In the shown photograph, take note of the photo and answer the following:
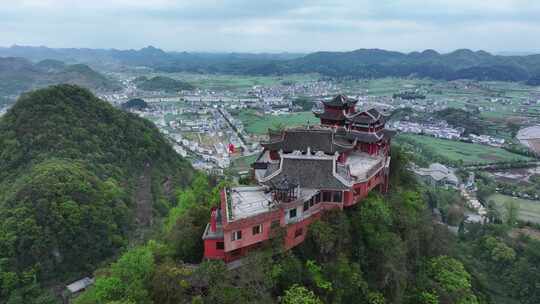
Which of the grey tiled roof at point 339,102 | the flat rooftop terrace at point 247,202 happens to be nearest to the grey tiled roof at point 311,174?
the flat rooftop terrace at point 247,202

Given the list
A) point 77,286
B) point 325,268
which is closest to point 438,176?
point 325,268

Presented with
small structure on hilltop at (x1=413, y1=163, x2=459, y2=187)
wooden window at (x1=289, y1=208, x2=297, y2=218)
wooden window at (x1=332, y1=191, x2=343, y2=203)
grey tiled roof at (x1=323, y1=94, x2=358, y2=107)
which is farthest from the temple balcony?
small structure on hilltop at (x1=413, y1=163, x2=459, y2=187)

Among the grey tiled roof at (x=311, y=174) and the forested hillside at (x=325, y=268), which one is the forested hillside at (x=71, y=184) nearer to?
the forested hillside at (x=325, y=268)

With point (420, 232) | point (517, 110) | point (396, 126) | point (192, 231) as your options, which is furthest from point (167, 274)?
point (517, 110)

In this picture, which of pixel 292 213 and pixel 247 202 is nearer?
pixel 292 213

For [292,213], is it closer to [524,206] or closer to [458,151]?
[524,206]
